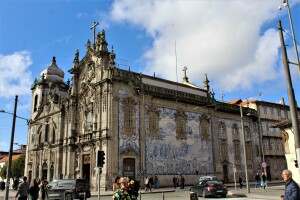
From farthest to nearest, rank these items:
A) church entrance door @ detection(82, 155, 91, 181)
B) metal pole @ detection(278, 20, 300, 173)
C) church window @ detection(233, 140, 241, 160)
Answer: church window @ detection(233, 140, 241, 160)
church entrance door @ detection(82, 155, 91, 181)
metal pole @ detection(278, 20, 300, 173)

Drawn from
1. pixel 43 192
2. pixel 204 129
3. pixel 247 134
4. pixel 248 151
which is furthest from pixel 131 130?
pixel 247 134

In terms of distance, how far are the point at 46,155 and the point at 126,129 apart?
1727cm

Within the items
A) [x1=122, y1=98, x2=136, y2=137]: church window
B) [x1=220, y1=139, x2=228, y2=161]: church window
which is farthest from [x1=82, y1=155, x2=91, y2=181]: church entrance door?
[x1=220, y1=139, x2=228, y2=161]: church window

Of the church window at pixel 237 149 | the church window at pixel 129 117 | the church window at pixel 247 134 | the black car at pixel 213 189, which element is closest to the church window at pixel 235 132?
the church window at pixel 237 149

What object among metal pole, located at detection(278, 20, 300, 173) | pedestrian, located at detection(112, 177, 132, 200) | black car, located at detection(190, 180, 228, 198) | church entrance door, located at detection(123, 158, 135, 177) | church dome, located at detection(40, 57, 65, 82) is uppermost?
church dome, located at detection(40, 57, 65, 82)

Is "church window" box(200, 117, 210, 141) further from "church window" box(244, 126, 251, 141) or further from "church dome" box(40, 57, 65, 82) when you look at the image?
"church dome" box(40, 57, 65, 82)

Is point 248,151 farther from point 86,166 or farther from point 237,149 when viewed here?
point 86,166

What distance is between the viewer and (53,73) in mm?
57219

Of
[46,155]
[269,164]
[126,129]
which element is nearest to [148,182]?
[126,129]

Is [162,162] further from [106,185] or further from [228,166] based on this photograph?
[228,166]

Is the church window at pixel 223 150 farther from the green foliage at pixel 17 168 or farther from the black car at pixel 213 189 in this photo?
the green foliage at pixel 17 168

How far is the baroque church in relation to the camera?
36.1 metres

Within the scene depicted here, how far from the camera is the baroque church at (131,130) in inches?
1421

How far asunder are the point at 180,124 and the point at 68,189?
838 inches
